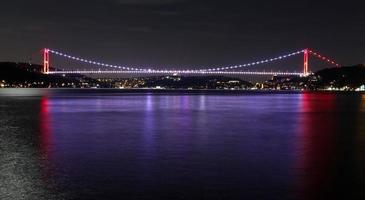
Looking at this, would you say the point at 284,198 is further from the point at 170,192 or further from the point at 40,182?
the point at 40,182

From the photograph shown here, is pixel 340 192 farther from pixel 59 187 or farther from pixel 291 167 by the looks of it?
pixel 59 187

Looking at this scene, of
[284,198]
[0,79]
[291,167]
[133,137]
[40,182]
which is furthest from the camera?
[0,79]

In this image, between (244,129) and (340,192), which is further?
(244,129)

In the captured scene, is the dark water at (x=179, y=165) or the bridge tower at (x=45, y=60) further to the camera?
the bridge tower at (x=45, y=60)

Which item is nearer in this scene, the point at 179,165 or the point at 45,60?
the point at 179,165

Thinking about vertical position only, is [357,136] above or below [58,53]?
below

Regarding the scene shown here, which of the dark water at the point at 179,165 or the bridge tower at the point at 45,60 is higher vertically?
the bridge tower at the point at 45,60

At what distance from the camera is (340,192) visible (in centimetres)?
880

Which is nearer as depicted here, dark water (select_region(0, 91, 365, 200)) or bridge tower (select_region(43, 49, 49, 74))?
dark water (select_region(0, 91, 365, 200))

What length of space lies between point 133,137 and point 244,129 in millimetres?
5371

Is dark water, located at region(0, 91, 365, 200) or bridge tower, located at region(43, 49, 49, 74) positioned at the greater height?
bridge tower, located at region(43, 49, 49, 74)

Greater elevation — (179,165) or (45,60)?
(45,60)

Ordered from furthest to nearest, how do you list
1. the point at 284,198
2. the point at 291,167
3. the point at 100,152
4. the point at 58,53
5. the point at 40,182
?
the point at 58,53 < the point at 100,152 < the point at 291,167 < the point at 40,182 < the point at 284,198

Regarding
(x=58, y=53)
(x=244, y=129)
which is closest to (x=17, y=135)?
(x=244, y=129)
